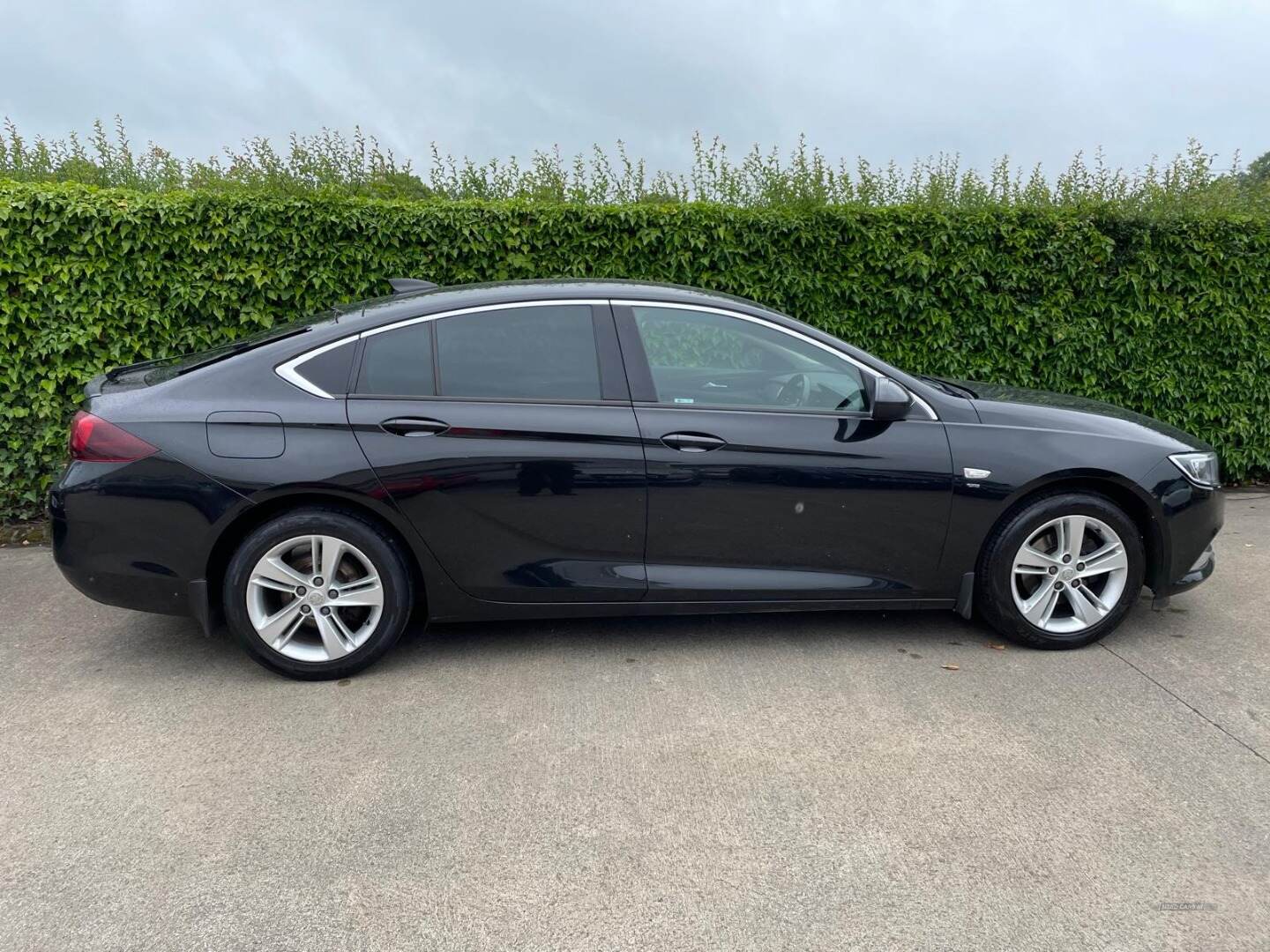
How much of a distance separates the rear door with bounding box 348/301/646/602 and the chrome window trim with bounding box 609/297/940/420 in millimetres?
157

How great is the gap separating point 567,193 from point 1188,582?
449cm

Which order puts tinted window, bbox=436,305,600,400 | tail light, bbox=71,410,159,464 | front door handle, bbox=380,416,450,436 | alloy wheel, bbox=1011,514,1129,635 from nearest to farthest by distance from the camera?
tail light, bbox=71,410,159,464
front door handle, bbox=380,416,450,436
tinted window, bbox=436,305,600,400
alloy wheel, bbox=1011,514,1129,635

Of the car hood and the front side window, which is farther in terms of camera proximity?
the car hood

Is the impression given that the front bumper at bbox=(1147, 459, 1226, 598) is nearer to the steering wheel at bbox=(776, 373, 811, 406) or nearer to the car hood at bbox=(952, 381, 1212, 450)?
the car hood at bbox=(952, 381, 1212, 450)

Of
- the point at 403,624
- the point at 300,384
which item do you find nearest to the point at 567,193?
the point at 300,384

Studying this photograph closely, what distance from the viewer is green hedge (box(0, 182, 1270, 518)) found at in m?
5.67

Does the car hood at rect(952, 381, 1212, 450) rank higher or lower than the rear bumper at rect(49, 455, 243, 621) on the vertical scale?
higher

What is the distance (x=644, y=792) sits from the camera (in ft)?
9.84

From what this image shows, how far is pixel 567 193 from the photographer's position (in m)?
6.61

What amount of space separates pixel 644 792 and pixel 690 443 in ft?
4.60

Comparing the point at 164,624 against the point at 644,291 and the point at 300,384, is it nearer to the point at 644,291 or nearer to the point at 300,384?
the point at 300,384

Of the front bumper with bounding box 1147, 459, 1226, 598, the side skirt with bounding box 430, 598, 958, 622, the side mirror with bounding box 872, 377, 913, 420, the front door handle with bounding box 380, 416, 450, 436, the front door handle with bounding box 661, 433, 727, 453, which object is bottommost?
the side skirt with bounding box 430, 598, 958, 622

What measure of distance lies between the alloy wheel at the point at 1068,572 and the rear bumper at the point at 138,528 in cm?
324

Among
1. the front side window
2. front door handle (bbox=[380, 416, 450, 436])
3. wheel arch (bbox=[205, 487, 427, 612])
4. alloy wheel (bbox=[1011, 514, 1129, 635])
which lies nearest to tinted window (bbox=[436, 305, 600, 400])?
front door handle (bbox=[380, 416, 450, 436])
